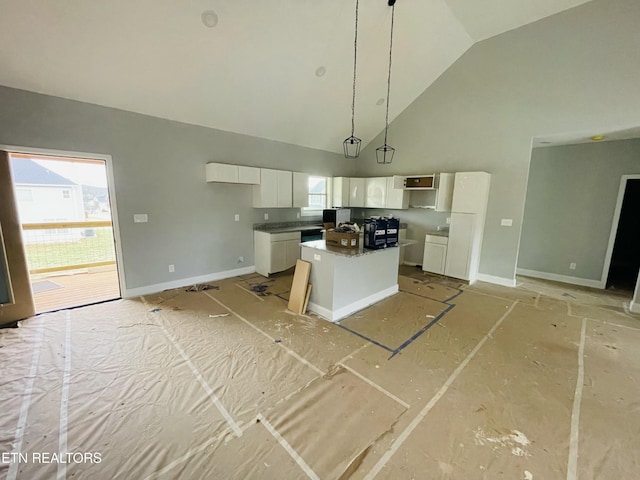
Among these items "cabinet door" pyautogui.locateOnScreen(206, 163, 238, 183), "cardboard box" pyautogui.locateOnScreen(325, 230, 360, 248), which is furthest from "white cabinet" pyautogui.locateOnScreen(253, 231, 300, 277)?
"cardboard box" pyautogui.locateOnScreen(325, 230, 360, 248)

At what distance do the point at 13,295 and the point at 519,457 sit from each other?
17.4 feet

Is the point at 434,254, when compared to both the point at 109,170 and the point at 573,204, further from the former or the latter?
the point at 109,170

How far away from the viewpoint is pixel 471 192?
15.5ft

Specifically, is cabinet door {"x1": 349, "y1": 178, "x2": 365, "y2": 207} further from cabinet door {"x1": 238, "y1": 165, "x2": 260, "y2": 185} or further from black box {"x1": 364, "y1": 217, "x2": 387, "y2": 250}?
black box {"x1": 364, "y1": 217, "x2": 387, "y2": 250}

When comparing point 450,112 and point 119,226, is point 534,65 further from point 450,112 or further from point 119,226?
point 119,226

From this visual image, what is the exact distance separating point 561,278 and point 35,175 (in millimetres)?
10559

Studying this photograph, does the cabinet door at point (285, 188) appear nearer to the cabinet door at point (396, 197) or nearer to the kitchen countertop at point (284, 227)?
the kitchen countertop at point (284, 227)

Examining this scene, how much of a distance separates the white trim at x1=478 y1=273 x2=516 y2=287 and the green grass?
22.9 feet

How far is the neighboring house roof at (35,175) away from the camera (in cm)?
474

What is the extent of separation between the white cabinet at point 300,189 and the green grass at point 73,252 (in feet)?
11.6

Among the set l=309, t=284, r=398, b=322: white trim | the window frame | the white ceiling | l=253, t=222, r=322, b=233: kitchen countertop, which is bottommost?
l=309, t=284, r=398, b=322: white trim

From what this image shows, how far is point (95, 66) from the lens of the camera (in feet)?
9.61

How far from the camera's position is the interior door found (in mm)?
2996

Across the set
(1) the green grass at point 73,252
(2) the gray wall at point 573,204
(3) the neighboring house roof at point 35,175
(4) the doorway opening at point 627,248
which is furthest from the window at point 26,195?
(4) the doorway opening at point 627,248
